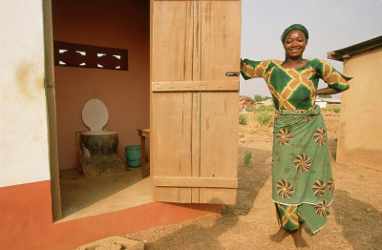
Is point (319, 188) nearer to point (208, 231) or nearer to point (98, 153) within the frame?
point (208, 231)

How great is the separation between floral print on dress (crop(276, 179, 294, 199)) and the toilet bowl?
128 inches

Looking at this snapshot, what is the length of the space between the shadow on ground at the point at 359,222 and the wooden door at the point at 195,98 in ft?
4.44

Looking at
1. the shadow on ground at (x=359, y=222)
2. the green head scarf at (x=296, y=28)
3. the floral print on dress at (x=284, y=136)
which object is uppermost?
the green head scarf at (x=296, y=28)

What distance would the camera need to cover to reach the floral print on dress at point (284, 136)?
2298 millimetres

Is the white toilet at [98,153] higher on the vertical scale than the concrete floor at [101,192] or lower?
higher

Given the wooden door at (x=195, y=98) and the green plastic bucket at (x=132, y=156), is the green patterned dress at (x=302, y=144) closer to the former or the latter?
the wooden door at (x=195, y=98)

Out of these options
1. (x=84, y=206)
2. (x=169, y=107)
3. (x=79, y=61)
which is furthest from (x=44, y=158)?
(x=79, y=61)

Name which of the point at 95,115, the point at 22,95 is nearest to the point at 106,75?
the point at 95,115

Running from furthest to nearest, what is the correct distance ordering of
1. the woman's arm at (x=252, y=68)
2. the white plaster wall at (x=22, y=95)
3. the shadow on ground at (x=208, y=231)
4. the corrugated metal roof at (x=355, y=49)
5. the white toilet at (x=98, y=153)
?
the corrugated metal roof at (x=355, y=49), the white toilet at (x=98, y=153), the shadow on ground at (x=208, y=231), the woman's arm at (x=252, y=68), the white plaster wall at (x=22, y=95)

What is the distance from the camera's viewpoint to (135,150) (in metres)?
4.66

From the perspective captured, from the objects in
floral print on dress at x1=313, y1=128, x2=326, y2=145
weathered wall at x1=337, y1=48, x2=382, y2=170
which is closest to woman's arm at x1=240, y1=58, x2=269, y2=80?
floral print on dress at x1=313, y1=128, x2=326, y2=145

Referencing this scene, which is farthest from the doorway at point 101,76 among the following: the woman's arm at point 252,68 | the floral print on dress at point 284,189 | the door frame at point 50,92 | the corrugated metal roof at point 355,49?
the corrugated metal roof at point 355,49

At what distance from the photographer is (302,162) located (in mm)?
2293

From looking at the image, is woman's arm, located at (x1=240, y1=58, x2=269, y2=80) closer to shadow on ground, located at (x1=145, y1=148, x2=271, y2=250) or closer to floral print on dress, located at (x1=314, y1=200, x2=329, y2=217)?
floral print on dress, located at (x1=314, y1=200, x2=329, y2=217)
